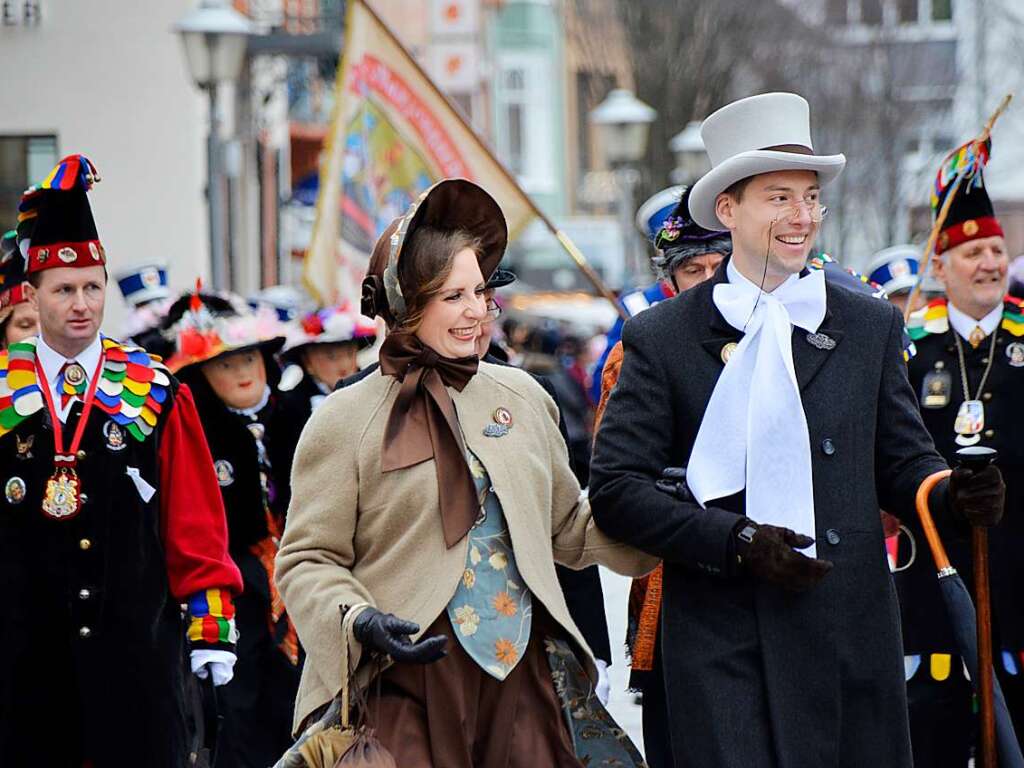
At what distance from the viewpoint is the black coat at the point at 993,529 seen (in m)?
6.64

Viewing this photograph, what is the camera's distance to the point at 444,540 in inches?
174

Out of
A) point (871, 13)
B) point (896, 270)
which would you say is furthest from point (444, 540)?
point (871, 13)

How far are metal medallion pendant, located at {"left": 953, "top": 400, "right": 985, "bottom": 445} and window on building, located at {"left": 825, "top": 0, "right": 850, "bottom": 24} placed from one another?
22416 mm

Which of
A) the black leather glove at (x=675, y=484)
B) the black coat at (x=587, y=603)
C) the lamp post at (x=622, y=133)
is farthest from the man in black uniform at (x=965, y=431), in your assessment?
the lamp post at (x=622, y=133)

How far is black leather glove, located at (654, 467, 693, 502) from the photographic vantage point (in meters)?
4.34

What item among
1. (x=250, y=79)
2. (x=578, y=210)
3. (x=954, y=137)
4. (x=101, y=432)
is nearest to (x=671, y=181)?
(x=954, y=137)

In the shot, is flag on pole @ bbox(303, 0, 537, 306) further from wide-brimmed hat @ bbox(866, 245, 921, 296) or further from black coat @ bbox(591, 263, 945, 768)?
black coat @ bbox(591, 263, 945, 768)

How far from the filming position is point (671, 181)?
30.1 m

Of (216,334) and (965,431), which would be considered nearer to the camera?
(965,431)

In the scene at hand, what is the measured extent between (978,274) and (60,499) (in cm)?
327

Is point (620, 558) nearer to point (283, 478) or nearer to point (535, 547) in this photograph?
point (535, 547)

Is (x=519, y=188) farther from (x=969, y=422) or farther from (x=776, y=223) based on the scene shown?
(x=776, y=223)

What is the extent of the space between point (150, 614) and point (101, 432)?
52cm

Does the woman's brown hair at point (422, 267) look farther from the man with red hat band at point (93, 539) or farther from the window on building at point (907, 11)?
the window on building at point (907, 11)
